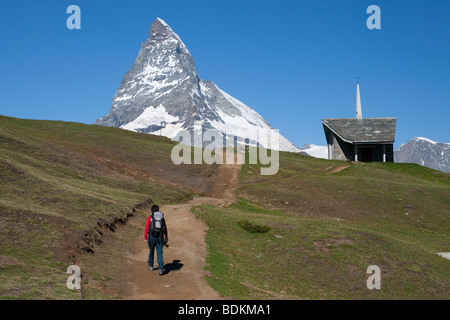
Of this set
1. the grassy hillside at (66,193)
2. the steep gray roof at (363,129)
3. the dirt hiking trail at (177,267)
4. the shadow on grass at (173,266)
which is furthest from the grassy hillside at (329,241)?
the steep gray roof at (363,129)

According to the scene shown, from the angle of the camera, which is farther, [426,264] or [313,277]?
[426,264]

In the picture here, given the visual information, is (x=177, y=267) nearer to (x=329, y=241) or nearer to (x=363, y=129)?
(x=329, y=241)

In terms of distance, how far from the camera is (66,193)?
26.8m

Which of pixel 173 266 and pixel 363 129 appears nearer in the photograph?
pixel 173 266

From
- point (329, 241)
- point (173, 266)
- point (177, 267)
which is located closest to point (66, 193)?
point (173, 266)

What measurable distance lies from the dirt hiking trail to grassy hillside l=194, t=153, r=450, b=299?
739 mm

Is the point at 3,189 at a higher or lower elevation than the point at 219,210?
higher

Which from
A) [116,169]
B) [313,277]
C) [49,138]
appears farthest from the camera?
[49,138]

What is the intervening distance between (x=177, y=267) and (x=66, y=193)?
11.4 meters

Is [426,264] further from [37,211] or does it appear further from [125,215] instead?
[37,211]

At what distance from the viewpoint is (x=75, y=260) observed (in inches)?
688
